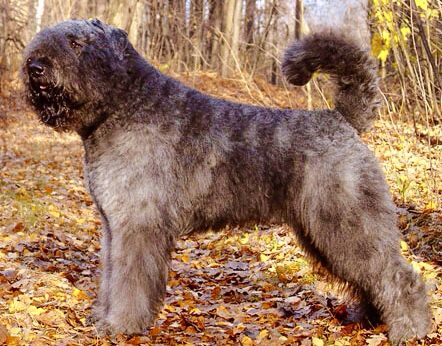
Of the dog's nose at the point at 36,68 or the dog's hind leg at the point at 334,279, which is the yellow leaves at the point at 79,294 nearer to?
the dog's hind leg at the point at 334,279

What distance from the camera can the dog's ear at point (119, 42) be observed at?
4.29 metres

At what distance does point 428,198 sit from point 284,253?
79.4 inches

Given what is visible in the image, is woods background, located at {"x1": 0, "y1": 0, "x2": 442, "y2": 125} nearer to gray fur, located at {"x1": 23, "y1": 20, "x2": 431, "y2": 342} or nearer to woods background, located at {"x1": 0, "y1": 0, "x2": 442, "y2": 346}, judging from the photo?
woods background, located at {"x1": 0, "y1": 0, "x2": 442, "y2": 346}

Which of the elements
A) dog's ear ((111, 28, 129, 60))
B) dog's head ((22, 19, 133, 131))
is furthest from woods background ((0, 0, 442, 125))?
dog's head ((22, 19, 133, 131))

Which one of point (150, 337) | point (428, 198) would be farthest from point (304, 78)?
point (428, 198)

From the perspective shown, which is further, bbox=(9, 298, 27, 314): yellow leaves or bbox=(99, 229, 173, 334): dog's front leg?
bbox=(9, 298, 27, 314): yellow leaves

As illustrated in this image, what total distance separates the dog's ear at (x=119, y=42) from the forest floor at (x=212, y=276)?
179 cm

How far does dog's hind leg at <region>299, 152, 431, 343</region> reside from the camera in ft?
13.5

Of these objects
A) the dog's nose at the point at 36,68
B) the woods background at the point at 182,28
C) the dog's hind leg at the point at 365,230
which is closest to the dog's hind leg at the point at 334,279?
the dog's hind leg at the point at 365,230

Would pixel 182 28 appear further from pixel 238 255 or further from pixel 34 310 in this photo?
pixel 34 310

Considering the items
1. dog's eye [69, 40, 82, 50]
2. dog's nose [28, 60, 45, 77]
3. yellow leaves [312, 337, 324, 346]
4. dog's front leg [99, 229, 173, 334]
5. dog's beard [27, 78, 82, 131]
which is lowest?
yellow leaves [312, 337, 324, 346]

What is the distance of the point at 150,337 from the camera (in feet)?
14.3

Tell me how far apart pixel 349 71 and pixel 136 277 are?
2180 mm

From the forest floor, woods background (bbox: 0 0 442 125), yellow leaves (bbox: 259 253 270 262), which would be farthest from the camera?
woods background (bbox: 0 0 442 125)
